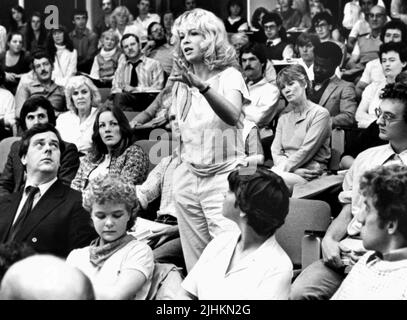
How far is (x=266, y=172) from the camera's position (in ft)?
8.25

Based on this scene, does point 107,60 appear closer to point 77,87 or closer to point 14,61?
point 14,61

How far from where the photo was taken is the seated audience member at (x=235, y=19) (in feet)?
19.9

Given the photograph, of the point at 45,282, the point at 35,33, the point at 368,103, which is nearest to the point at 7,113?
the point at 35,33

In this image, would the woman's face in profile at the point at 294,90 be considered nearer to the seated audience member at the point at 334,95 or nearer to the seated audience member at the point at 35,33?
the seated audience member at the point at 334,95

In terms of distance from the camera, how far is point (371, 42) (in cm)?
522

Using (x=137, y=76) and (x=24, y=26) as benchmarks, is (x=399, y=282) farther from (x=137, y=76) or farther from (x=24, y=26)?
(x=24, y=26)

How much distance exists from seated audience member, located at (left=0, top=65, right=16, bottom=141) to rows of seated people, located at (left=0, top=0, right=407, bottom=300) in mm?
10

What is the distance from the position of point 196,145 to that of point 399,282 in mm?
986

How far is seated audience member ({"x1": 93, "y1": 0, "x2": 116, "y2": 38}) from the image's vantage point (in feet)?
21.5

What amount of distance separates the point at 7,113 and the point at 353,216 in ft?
10.2

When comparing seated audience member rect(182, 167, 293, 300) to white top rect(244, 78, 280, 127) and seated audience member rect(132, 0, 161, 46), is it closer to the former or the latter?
white top rect(244, 78, 280, 127)

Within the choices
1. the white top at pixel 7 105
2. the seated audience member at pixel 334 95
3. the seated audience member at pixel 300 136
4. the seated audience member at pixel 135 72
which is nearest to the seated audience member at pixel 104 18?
the seated audience member at pixel 135 72

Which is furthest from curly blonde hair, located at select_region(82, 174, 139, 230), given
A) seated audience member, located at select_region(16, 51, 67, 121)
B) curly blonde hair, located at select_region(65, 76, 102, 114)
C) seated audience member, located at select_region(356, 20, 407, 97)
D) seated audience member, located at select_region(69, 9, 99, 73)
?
seated audience member, located at select_region(69, 9, 99, 73)

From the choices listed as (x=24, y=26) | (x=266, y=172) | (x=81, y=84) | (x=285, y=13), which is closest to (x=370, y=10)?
(x=285, y=13)
